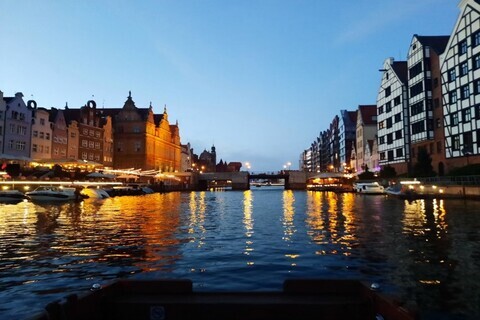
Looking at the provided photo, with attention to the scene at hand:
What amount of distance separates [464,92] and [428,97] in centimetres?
1143

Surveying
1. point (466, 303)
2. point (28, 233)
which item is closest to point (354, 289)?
point (466, 303)

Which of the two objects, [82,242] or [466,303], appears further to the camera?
[82,242]

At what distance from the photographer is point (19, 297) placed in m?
11.1

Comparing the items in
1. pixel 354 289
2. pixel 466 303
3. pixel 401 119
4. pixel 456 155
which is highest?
pixel 401 119

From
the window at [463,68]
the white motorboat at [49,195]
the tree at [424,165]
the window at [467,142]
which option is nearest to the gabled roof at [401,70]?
the window at [463,68]

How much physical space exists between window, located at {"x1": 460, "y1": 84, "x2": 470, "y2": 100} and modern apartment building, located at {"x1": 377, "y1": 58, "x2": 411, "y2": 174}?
19.5 metres

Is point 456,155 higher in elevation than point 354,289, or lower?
higher

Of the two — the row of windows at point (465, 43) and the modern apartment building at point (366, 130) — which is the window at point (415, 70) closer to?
the row of windows at point (465, 43)

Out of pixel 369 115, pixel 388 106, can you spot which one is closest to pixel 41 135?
pixel 388 106

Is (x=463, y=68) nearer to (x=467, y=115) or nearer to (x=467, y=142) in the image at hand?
(x=467, y=115)

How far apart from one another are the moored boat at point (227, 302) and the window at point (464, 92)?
68.1 metres

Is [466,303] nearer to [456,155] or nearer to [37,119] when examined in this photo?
[456,155]

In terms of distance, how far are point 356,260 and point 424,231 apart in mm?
10769

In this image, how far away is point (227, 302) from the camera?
794 centimetres
